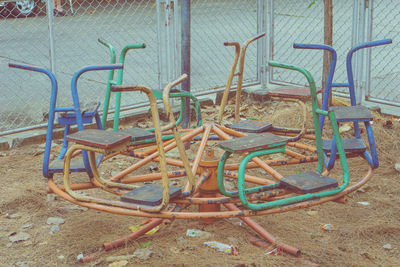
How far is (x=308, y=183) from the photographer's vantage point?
324 cm

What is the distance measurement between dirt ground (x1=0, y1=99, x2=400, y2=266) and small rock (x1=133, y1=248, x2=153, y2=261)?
0.03m

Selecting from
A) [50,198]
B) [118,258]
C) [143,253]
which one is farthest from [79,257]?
[50,198]

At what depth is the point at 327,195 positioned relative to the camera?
318 centimetres

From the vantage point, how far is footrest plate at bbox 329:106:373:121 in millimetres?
3474

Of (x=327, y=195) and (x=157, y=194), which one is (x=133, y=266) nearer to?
(x=157, y=194)

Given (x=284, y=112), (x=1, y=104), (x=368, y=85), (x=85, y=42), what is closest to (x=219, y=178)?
(x=284, y=112)

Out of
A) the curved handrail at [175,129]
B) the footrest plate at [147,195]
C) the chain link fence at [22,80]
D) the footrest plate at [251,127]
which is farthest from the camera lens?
the chain link fence at [22,80]

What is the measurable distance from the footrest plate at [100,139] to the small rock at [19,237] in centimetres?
107

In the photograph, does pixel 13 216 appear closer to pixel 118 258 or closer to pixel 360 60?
pixel 118 258

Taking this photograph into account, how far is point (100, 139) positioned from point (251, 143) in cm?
86

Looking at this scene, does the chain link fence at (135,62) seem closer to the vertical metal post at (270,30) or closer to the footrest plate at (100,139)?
the vertical metal post at (270,30)

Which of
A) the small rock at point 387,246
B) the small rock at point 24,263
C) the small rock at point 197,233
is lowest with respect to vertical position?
the small rock at point 387,246

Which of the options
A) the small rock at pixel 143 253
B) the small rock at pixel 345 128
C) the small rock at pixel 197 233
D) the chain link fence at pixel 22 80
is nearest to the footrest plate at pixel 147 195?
the small rock at pixel 143 253

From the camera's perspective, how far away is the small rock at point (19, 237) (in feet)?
12.6
